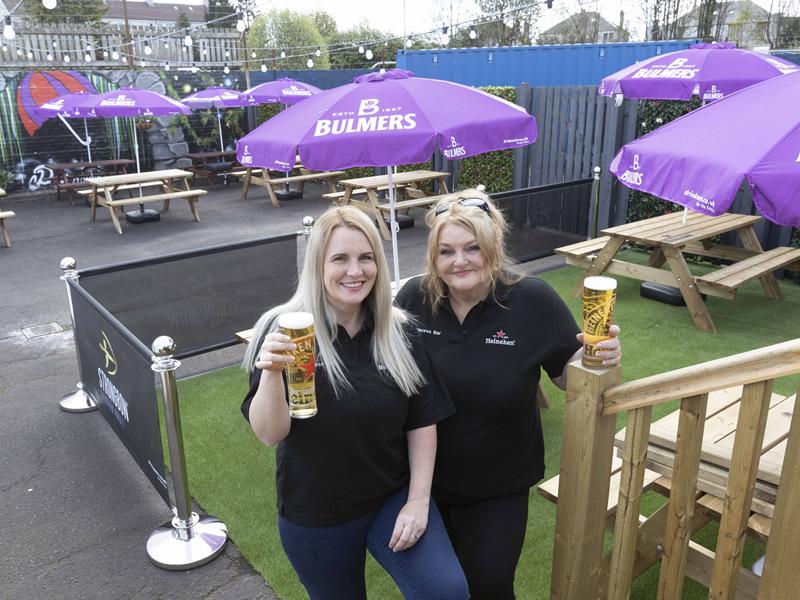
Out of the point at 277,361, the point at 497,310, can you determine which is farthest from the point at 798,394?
the point at 277,361

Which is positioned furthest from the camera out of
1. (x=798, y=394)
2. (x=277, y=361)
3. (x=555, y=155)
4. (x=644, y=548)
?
(x=555, y=155)

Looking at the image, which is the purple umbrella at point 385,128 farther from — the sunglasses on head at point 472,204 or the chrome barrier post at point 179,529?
the chrome barrier post at point 179,529

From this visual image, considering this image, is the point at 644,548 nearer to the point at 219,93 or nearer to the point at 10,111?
the point at 219,93

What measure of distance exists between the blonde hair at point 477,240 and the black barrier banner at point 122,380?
4.99ft

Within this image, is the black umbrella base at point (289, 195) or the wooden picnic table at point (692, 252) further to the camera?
the black umbrella base at point (289, 195)

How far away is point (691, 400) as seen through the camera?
73.8 inches

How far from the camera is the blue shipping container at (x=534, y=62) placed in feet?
45.3

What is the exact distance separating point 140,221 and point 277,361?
436 inches

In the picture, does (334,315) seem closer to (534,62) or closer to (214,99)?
(214,99)

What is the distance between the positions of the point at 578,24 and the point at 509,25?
200 inches

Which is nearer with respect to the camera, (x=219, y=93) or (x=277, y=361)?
(x=277, y=361)

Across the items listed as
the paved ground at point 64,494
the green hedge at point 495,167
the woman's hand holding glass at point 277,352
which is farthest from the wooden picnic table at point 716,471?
the green hedge at point 495,167

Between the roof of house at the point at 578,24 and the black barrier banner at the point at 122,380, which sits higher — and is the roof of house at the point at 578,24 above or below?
above

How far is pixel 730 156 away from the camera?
8.93ft
